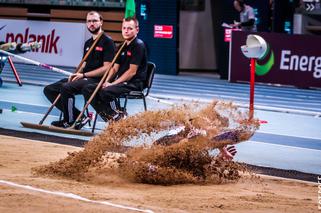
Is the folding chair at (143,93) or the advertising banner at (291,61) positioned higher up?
the folding chair at (143,93)

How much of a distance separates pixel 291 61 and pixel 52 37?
7.93 meters

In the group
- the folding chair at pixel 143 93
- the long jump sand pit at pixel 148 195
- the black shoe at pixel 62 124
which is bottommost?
the black shoe at pixel 62 124

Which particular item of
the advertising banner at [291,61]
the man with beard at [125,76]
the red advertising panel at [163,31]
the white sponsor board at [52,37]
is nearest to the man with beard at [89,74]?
the man with beard at [125,76]

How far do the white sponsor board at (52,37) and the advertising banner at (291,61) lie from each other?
5.68 metres

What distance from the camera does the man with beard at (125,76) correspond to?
12.7 m

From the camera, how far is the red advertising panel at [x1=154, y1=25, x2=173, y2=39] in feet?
80.7

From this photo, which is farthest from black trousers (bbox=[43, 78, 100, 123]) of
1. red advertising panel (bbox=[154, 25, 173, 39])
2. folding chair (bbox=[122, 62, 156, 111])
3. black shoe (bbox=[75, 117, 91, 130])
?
red advertising panel (bbox=[154, 25, 173, 39])

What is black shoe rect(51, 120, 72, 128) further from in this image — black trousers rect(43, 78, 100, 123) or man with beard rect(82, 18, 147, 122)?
man with beard rect(82, 18, 147, 122)

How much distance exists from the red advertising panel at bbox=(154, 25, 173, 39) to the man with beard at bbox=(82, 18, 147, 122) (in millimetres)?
11633

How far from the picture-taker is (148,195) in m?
8.34

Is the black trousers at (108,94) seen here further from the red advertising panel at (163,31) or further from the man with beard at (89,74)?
the red advertising panel at (163,31)

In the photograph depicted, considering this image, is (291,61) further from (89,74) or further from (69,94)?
(69,94)

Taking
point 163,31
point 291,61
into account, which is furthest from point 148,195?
point 163,31

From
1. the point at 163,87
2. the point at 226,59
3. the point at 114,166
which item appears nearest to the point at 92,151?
the point at 114,166
